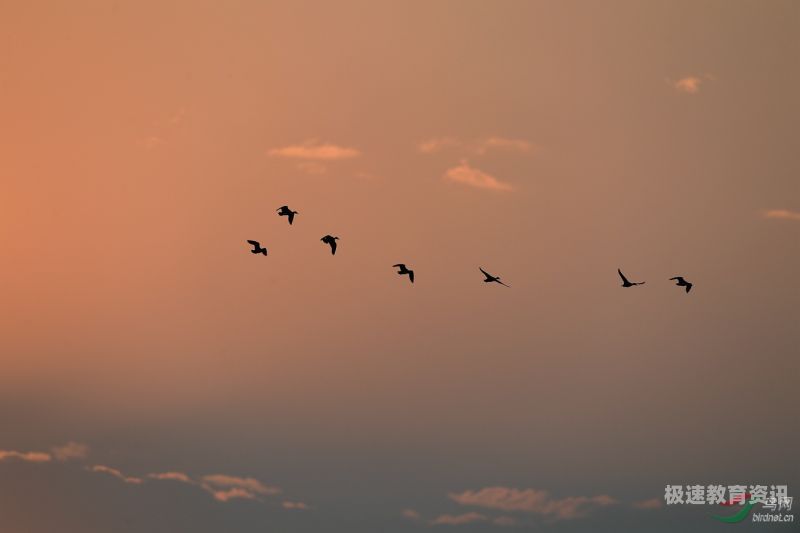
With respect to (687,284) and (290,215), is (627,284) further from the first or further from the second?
(290,215)

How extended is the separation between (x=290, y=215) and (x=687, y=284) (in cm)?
3701

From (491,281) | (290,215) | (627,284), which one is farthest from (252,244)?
(627,284)

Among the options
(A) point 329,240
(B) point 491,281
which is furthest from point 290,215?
(B) point 491,281

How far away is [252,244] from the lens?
15275 centimetres

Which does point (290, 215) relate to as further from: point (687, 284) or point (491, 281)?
point (687, 284)

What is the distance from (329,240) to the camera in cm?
15025

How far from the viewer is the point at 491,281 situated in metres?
160

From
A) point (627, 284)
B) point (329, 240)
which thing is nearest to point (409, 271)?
point (329, 240)

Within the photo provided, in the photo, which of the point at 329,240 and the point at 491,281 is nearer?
the point at 329,240

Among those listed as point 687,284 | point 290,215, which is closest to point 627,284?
point 687,284

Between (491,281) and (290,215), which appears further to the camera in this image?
(491,281)

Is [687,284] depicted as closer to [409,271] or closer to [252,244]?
[409,271]

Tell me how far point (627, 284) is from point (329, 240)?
2720cm

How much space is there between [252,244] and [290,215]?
202 inches
